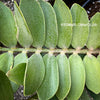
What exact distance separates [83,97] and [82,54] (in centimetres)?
20

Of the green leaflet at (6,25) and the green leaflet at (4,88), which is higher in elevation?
the green leaflet at (6,25)

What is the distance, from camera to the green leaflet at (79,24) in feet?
2.23

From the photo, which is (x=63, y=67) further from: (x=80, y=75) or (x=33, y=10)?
(x=33, y=10)

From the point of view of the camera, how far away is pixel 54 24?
2.18 feet

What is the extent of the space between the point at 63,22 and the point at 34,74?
0.77 ft

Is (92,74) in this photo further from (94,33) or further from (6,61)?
(6,61)

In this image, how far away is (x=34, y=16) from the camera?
65 cm

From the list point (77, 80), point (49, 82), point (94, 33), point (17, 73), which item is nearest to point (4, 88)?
point (17, 73)

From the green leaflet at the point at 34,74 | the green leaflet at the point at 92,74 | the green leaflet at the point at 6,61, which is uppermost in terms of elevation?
the green leaflet at the point at 6,61

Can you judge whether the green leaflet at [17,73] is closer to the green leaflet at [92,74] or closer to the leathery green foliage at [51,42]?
the leathery green foliage at [51,42]

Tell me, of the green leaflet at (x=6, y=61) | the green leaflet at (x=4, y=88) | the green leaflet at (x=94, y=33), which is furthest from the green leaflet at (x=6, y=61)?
the green leaflet at (x=94, y=33)

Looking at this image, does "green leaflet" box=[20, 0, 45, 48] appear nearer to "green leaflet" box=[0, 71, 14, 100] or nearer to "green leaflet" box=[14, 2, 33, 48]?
"green leaflet" box=[14, 2, 33, 48]

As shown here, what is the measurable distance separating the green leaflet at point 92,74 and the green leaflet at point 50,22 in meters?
0.17

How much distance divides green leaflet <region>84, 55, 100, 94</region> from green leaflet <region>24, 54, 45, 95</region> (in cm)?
19
